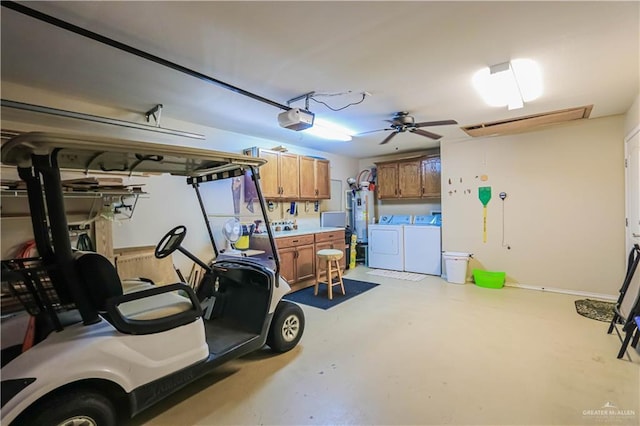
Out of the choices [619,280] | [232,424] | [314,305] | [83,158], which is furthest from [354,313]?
[619,280]

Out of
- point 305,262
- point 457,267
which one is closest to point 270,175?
point 305,262

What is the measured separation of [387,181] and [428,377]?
477cm

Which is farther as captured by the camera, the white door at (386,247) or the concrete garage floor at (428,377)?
the white door at (386,247)

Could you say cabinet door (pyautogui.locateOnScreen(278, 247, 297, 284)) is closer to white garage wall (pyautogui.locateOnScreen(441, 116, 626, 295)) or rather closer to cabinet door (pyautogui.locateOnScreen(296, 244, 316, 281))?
cabinet door (pyautogui.locateOnScreen(296, 244, 316, 281))

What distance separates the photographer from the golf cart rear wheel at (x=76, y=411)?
4.95 ft

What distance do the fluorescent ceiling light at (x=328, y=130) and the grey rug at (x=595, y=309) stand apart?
3869 millimetres

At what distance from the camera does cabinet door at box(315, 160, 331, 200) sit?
19.6ft

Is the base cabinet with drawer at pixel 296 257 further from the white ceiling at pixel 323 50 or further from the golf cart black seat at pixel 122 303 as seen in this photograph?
the golf cart black seat at pixel 122 303

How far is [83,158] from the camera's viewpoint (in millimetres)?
2064

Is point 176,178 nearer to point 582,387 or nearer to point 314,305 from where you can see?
point 314,305

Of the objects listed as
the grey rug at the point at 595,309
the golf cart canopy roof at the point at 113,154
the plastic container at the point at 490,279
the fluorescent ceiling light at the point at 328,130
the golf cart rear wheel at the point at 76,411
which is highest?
the fluorescent ceiling light at the point at 328,130

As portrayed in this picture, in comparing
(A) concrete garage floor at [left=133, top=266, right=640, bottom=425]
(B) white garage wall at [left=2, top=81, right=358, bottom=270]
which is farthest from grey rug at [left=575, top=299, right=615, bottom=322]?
(B) white garage wall at [left=2, top=81, right=358, bottom=270]

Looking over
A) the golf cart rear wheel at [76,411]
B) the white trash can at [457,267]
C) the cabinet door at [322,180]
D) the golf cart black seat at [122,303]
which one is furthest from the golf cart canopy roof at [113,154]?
the white trash can at [457,267]

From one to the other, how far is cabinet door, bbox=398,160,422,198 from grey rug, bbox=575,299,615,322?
10.2ft
